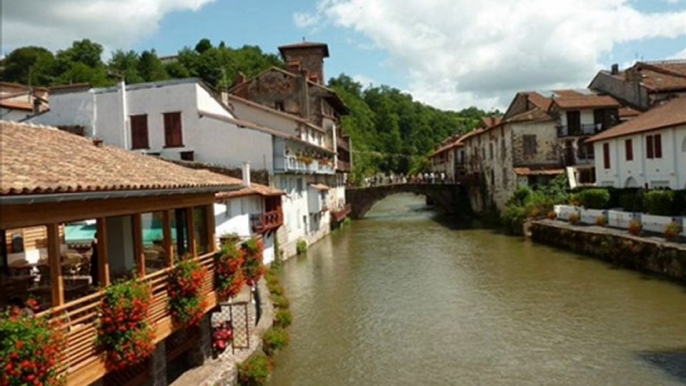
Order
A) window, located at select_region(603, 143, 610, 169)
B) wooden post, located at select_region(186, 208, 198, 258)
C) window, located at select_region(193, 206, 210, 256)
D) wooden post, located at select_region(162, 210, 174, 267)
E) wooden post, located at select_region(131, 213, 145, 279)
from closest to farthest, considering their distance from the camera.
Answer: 1. wooden post, located at select_region(131, 213, 145, 279)
2. wooden post, located at select_region(162, 210, 174, 267)
3. wooden post, located at select_region(186, 208, 198, 258)
4. window, located at select_region(193, 206, 210, 256)
5. window, located at select_region(603, 143, 610, 169)

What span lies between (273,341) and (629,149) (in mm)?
31239

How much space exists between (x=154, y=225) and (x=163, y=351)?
7340 mm

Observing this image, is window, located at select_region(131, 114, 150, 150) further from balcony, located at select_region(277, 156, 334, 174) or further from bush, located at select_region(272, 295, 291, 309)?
bush, located at select_region(272, 295, 291, 309)

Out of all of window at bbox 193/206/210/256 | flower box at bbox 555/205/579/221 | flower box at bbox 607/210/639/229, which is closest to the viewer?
window at bbox 193/206/210/256

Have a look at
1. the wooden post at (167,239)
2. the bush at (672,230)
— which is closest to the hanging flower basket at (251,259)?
the wooden post at (167,239)

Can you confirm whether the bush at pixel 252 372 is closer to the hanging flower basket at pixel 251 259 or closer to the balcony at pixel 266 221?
the hanging flower basket at pixel 251 259

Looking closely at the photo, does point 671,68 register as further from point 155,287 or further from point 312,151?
point 155,287

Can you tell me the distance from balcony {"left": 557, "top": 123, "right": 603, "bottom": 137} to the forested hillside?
Result: 28.7m

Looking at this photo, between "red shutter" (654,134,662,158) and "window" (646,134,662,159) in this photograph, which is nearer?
"red shutter" (654,134,662,158)

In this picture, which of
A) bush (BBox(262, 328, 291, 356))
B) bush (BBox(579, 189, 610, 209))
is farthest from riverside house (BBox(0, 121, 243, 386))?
bush (BBox(579, 189, 610, 209))

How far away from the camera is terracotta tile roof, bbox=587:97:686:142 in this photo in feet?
108

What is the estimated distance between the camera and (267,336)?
1669cm

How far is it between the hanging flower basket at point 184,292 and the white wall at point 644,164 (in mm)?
29809

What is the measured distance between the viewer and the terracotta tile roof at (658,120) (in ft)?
108
